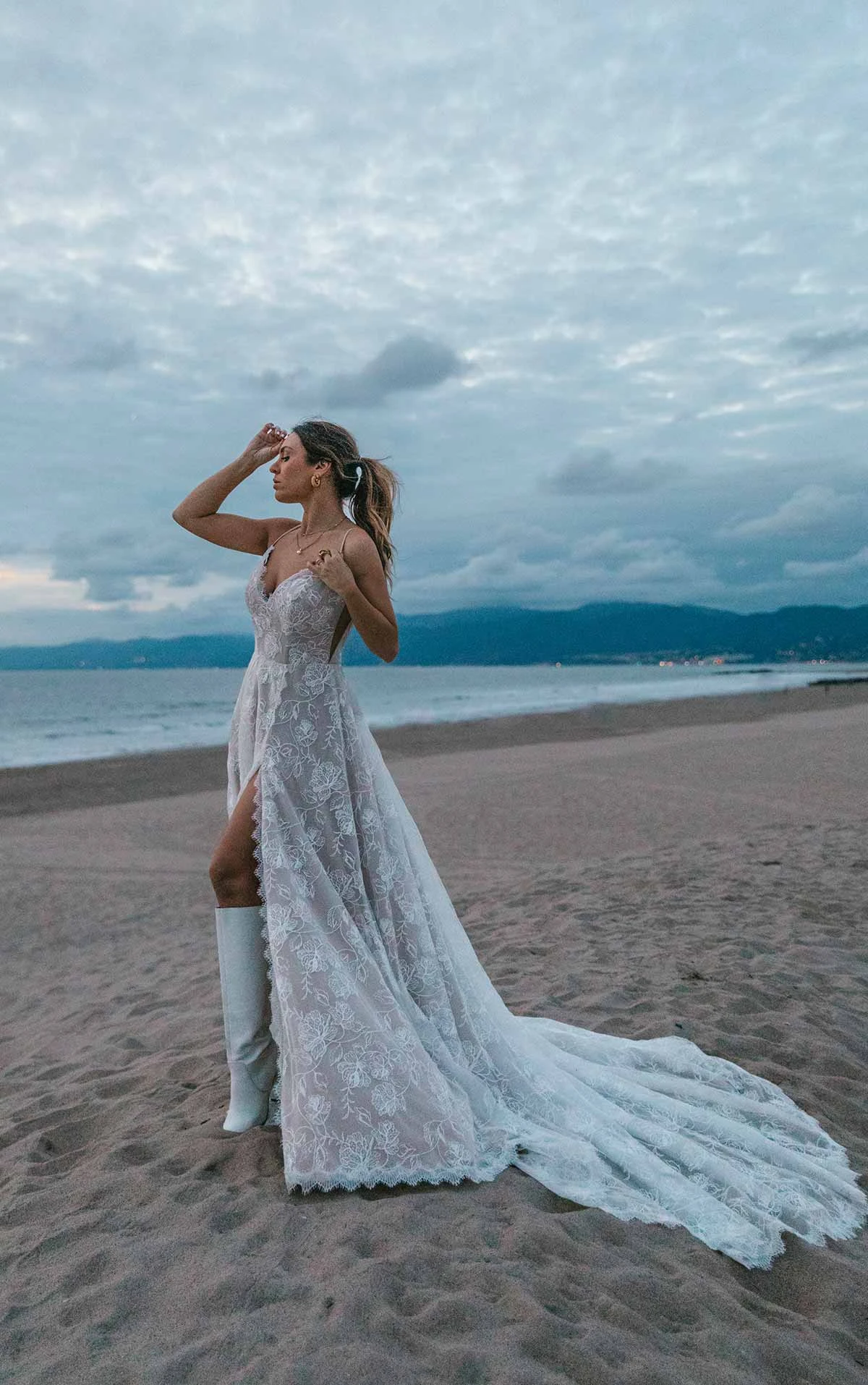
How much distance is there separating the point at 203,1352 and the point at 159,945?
5.28 meters

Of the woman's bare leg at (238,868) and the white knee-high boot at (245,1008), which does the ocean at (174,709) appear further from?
the woman's bare leg at (238,868)

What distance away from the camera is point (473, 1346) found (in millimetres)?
2121

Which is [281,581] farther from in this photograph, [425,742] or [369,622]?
[425,742]

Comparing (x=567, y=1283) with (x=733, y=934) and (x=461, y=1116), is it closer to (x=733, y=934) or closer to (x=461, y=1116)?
(x=461, y=1116)

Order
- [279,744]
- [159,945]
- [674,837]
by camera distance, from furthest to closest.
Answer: [674,837], [159,945], [279,744]

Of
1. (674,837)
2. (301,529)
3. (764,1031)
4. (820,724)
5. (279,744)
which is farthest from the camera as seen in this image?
(820,724)

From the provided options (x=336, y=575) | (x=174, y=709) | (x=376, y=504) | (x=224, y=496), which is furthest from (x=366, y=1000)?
(x=174, y=709)

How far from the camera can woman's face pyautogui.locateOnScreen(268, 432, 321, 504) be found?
10.5ft

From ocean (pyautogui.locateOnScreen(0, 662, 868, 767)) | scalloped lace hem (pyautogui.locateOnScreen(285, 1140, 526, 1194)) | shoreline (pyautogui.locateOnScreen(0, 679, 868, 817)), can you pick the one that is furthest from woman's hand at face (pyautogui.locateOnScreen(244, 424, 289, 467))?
ocean (pyautogui.locateOnScreen(0, 662, 868, 767))

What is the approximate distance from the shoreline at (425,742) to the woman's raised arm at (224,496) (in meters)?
11.6


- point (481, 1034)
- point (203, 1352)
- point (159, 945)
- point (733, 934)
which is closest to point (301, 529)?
point (481, 1034)

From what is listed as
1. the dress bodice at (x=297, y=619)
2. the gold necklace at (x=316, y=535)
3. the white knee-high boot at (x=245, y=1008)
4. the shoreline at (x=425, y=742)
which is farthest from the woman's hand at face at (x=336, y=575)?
the shoreline at (x=425, y=742)

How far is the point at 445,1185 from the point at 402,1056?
40 cm

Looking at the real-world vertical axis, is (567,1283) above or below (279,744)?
below
